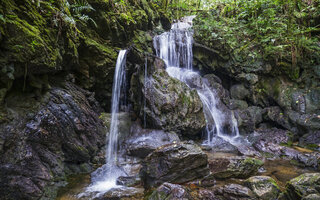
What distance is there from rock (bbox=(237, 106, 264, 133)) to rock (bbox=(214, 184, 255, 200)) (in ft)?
21.3

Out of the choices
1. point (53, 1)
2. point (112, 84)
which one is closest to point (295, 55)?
point (112, 84)

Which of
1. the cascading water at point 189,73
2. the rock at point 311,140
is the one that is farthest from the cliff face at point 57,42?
the rock at point 311,140

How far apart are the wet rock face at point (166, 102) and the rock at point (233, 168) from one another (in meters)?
2.61

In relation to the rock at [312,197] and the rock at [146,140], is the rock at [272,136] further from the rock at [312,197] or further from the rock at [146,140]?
the rock at [312,197]

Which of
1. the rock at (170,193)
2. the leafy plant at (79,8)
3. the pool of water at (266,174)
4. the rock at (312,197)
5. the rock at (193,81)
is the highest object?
the leafy plant at (79,8)

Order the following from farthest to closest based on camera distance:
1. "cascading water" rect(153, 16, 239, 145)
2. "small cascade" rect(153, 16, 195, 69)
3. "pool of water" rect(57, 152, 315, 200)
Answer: "small cascade" rect(153, 16, 195, 69), "cascading water" rect(153, 16, 239, 145), "pool of water" rect(57, 152, 315, 200)

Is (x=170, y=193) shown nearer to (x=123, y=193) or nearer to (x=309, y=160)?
(x=123, y=193)

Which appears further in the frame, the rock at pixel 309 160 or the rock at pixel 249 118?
the rock at pixel 249 118

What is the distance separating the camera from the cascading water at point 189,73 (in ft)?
Answer: 30.8

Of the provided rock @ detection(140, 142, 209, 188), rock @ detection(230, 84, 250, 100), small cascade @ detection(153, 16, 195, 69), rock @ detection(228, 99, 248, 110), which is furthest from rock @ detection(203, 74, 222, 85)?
rock @ detection(140, 142, 209, 188)

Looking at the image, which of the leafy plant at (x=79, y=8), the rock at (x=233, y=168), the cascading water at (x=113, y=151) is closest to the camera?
the cascading water at (x=113, y=151)

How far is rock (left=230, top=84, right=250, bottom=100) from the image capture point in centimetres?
1118

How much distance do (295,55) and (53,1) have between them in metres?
11.4

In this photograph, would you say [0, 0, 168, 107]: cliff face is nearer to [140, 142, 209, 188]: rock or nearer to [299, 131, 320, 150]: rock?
[140, 142, 209, 188]: rock
